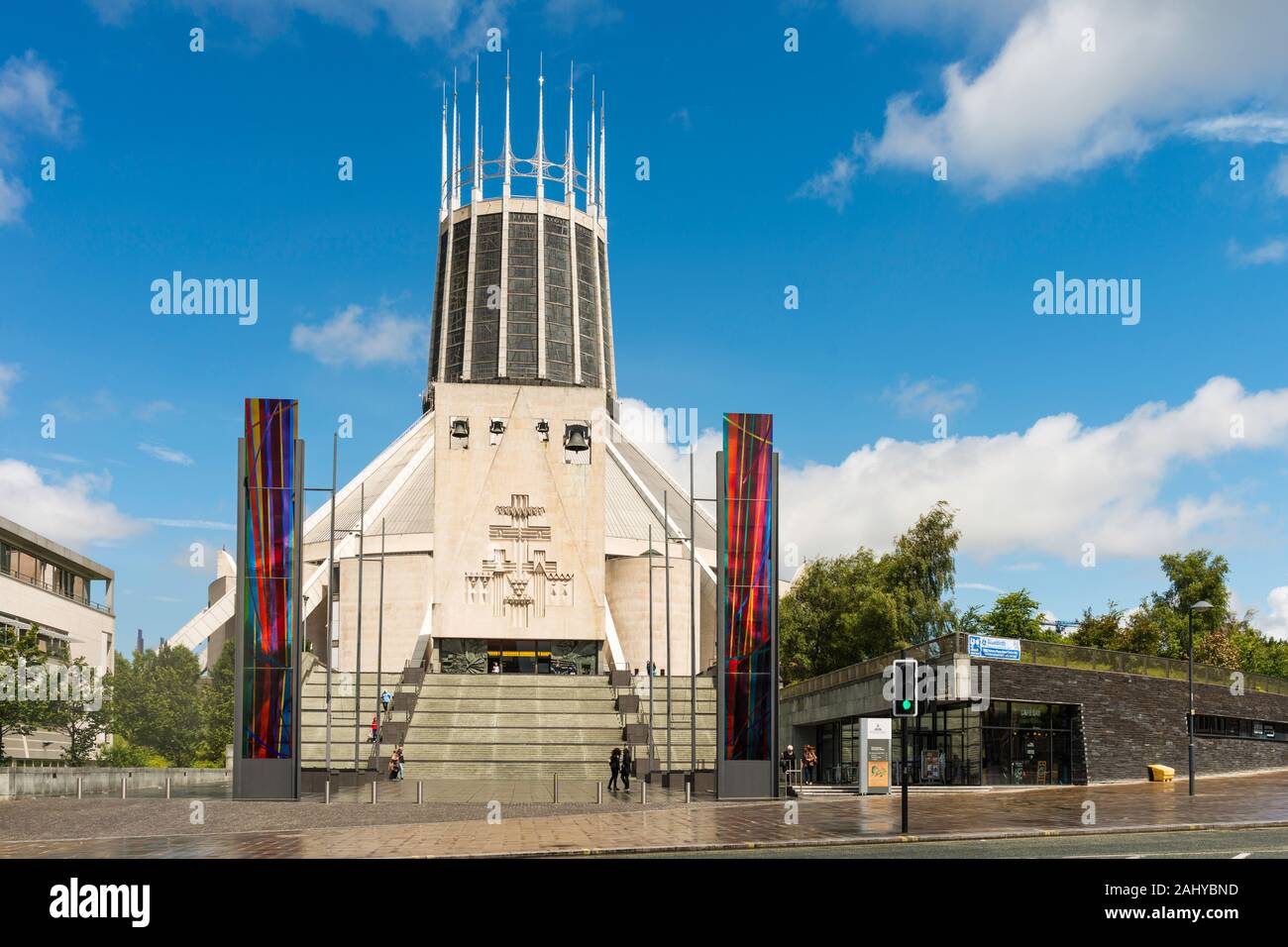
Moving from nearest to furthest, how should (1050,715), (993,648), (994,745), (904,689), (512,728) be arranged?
(904,689)
(993,648)
(994,745)
(1050,715)
(512,728)

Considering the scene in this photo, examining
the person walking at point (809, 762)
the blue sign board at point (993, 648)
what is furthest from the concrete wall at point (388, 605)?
the blue sign board at point (993, 648)

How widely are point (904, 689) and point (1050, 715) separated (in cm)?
1827

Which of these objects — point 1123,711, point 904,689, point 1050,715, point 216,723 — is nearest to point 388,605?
point 216,723

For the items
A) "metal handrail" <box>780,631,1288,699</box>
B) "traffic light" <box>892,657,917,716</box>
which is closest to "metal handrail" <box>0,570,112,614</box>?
"metal handrail" <box>780,631,1288,699</box>

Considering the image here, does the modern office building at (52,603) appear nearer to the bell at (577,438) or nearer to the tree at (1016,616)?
the bell at (577,438)

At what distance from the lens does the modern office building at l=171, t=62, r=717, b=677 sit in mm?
62281

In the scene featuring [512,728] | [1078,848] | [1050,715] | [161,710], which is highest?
[1050,715]

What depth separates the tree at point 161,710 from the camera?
62062mm

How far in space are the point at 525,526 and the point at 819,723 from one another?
17.7m

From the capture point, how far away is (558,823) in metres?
25.0

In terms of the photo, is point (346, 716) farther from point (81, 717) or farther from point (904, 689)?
point (904, 689)

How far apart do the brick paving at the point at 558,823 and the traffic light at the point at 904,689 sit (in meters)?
2.20

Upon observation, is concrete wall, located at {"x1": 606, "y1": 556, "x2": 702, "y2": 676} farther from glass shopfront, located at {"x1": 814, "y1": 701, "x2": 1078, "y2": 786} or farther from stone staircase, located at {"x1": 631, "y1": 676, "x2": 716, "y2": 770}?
glass shopfront, located at {"x1": 814, "y1": 701, "x2": 1078, "y2": 786}
